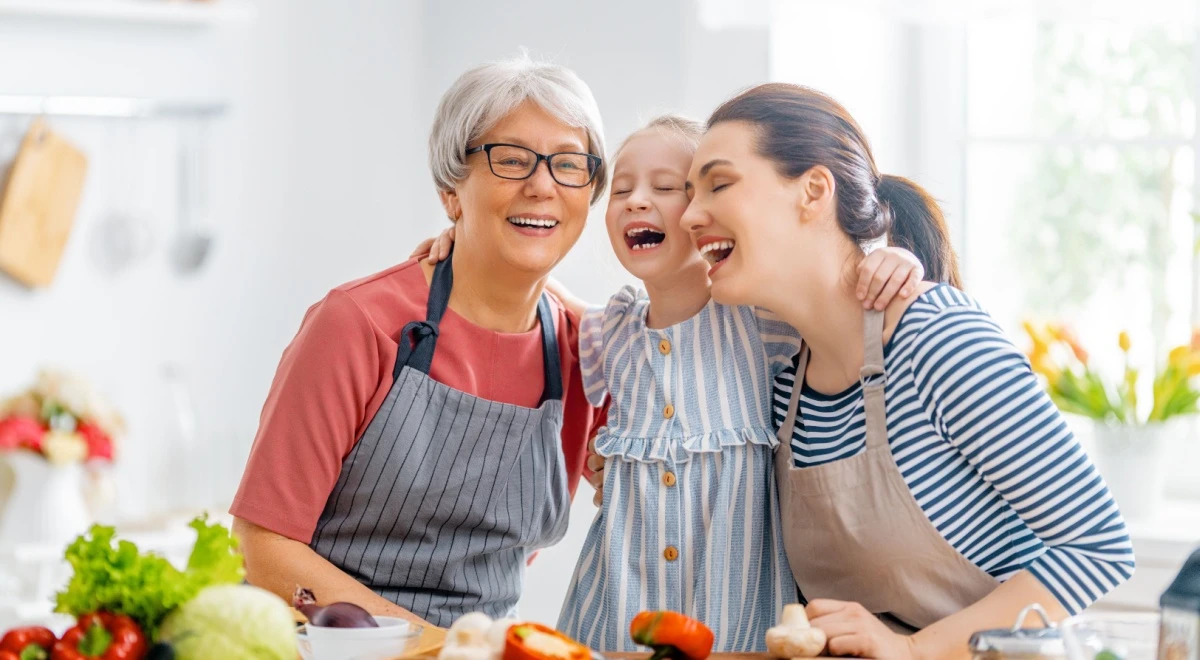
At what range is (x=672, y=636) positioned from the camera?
3.78 ft

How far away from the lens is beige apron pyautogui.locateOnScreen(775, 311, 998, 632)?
1.41 m

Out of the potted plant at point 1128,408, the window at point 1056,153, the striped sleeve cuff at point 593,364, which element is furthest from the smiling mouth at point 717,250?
the window at point 1056,153

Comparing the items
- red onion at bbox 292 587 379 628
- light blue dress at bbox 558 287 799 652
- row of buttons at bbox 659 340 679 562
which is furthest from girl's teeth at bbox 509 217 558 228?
red onion at bbox 292 587 379 628

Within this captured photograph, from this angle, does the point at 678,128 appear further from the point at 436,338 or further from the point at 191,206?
the point at 191,206

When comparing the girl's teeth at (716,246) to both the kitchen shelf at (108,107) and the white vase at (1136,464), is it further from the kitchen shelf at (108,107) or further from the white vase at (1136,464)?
the kitchen shelf at (108,107)

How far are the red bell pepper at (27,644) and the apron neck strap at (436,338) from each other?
0.68 meters

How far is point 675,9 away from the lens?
2611 millimetres

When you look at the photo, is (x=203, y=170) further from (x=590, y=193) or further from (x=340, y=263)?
(x=590, y=193)

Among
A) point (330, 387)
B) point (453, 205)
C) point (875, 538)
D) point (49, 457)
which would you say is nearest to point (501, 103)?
point (453, 205)

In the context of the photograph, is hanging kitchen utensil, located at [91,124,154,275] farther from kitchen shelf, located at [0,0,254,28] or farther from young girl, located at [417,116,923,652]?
young girl, located at [417,116,923,652]

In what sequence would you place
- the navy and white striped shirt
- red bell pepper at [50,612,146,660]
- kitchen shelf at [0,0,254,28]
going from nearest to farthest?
red bell pepper at [50,612,146,660] → the navy and white striped shirt → kitchen shelf at [0,0,254,28]

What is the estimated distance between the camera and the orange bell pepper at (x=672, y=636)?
3.78 feet

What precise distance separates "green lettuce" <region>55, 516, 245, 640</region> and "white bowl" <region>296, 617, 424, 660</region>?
0.40ft

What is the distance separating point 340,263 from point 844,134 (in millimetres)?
1659
